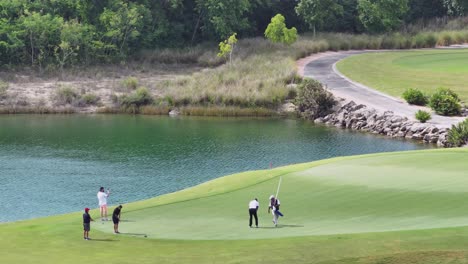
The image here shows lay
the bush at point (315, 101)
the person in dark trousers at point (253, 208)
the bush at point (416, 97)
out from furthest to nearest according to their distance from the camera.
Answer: the bush at point (315, 101), the bush at point (416, 97), the person in dark trousers at point (253, 208)

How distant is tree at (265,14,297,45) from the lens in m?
96.1

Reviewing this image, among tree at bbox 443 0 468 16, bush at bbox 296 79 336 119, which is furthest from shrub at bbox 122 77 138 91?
tree at bbox 443 0 468 16

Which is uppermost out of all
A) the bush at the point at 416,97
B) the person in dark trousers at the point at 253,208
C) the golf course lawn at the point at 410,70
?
the person in dark trousers at the point at 253,208

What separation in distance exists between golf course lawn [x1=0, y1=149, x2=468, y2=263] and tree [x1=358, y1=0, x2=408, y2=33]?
70.9m

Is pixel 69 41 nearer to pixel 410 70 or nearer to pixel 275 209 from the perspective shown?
pixel 410 70

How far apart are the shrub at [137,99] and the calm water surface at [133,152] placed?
3.17 m

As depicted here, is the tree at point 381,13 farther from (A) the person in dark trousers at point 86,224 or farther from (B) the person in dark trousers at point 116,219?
(A) the person in dark trousers at point 86,224

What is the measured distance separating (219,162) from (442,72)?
1563 inches

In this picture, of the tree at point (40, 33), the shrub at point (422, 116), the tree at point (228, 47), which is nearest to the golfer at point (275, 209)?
the shrub at point (422, 116)

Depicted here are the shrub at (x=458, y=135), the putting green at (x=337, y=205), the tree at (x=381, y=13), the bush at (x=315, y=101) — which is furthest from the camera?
the tree at (x=381, y=13)

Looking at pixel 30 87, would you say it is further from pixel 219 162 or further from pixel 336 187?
pixel 336 187

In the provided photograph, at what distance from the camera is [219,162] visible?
5262 centimetres

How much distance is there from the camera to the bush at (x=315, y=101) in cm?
7150

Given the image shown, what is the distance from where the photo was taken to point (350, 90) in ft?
249
